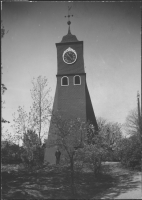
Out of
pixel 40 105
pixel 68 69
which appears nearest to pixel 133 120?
pixel 68 69

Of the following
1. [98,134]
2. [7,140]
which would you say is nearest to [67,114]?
[98,134]

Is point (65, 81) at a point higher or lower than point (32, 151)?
higher

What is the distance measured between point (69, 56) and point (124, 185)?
6.77 meters

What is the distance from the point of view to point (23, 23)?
24.3 ft

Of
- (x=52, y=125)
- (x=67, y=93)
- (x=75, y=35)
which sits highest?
(x=75, y=35)

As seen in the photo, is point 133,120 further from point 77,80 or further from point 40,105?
point 40,105

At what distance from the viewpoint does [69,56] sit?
9867 mm

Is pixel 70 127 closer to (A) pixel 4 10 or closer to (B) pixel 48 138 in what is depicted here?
(B) pixel 48 138

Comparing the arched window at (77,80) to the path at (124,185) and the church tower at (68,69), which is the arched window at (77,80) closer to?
the church tower at (68,69)

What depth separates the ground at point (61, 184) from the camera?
247 inches

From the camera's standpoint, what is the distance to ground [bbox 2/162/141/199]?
627cm

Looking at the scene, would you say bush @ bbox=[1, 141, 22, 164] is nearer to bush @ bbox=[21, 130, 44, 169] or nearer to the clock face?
bush @ bbox=[21, 130, 44, 169]

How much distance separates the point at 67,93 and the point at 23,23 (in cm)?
602

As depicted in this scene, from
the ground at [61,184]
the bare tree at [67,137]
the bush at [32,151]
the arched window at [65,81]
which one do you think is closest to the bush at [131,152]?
the ground at [61,184]
